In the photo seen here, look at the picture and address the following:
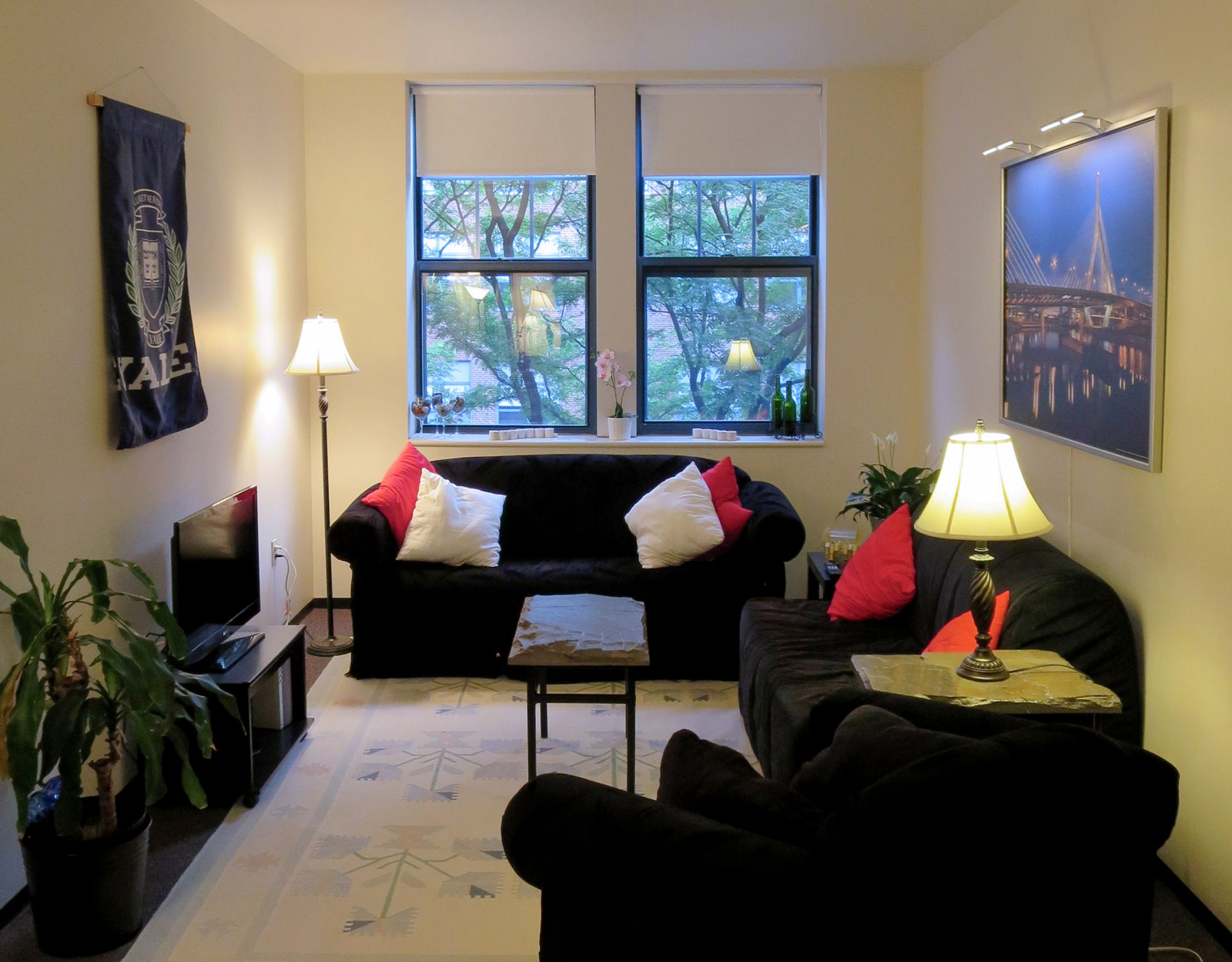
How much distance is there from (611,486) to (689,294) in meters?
1.15

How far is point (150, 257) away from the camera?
390cm

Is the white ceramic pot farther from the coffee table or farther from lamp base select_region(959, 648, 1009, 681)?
lamp base select_region(959, 648, 1009, 681)

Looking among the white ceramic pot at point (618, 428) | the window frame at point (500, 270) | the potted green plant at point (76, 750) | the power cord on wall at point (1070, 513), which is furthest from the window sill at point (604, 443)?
the potted green plant at point (76, 750)

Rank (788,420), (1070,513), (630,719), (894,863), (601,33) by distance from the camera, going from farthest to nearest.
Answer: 1. (788,420)
2. (601,33)
3. (1070,513)
4. (630,719)
5. (894,863)

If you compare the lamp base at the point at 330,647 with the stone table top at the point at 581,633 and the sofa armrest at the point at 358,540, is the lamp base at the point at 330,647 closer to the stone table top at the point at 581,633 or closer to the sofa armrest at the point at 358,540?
the sofa armrest at the point at 358,540

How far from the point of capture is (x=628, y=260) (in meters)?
5.96

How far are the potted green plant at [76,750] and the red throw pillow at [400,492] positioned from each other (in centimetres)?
209

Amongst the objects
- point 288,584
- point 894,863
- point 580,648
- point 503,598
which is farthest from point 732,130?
point 894,863

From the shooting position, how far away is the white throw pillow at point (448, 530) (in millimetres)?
5082

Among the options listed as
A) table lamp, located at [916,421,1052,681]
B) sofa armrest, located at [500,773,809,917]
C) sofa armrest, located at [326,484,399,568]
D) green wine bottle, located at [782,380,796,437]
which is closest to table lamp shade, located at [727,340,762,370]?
green wine bottle, located at [782,380,796,437]

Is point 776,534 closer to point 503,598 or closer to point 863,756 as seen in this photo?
point 503,598

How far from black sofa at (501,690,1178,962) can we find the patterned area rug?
105 cm

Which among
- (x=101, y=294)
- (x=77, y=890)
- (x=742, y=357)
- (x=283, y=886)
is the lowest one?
(x=283, y=886)

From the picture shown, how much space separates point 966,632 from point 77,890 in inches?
93.1
